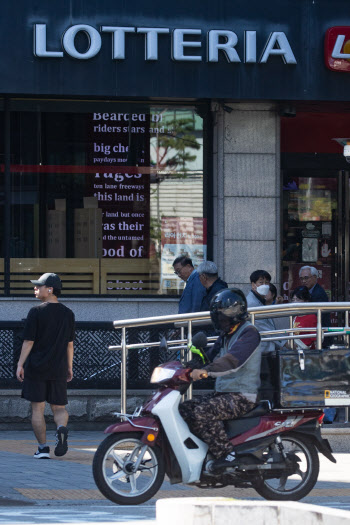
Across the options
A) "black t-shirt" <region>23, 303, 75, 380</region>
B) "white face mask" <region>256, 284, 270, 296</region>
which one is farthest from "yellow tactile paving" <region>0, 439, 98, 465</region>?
"white face mask" <region>256, 284, 270, 296</region>

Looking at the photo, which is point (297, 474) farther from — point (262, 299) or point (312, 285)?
point (312, 285)

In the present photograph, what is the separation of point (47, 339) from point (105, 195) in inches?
169

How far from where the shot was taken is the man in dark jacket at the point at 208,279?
453 inches

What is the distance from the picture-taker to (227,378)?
786 cm

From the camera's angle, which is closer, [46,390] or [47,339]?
[47,339]

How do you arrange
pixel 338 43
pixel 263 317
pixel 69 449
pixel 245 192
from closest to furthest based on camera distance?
pixel 263 317 < pixel 69 449 < pixel 338 43 < pixel 245 192

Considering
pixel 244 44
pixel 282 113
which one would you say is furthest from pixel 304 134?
pixel 244 44

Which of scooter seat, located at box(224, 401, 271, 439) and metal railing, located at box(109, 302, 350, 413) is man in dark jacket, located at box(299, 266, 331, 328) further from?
scooter seat, located at box(224, 401, 271, 439)

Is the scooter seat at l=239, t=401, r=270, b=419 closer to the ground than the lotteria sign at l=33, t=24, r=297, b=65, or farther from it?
closer to the ground

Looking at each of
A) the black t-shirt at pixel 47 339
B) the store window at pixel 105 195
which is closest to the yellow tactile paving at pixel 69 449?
the black t-shirt at pixel 47 339

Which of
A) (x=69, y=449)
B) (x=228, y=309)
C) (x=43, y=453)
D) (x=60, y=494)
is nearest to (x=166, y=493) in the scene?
(x=60, y=494)

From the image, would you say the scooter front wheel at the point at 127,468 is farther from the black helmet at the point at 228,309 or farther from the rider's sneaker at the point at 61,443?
the rider's sneaker at the point at 61,443

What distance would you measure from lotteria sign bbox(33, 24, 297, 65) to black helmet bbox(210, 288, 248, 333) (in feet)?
20.0

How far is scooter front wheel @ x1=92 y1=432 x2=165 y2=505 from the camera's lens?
24.7 feet
